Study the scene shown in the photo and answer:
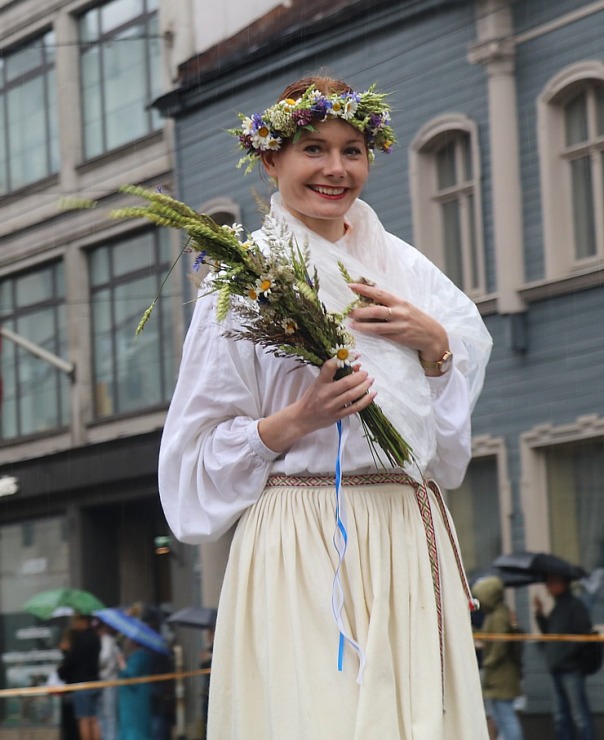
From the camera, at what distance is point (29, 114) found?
627cm

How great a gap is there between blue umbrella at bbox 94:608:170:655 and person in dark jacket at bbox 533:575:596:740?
1466 millimetres

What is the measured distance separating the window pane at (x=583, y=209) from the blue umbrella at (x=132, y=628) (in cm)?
209

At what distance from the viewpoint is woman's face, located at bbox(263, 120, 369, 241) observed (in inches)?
127

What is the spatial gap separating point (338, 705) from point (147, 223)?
3.18 metres

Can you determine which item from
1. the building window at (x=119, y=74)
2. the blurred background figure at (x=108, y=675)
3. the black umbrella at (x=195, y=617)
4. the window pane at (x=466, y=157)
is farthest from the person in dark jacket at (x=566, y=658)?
the building window at (x=119, y=74)

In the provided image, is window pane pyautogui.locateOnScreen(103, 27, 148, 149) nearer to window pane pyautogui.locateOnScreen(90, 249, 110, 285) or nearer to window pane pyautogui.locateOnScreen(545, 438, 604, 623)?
window pane pyautogui.locateOnScreen(90, 249, 110, 285)

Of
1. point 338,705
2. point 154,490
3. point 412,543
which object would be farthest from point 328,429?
point 154,490

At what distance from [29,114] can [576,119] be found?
224 centimetres

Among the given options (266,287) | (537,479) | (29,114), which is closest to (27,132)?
(29,114)

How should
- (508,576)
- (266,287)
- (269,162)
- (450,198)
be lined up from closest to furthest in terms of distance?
(266,287) → (269,162) → (508,576) → (450,198)

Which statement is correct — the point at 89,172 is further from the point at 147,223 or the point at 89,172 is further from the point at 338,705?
the point at 338,705

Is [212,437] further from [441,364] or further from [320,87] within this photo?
[320,87]

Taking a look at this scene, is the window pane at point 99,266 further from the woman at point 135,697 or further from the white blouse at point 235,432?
the white blouse at point 235,432

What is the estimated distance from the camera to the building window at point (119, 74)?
604cm
